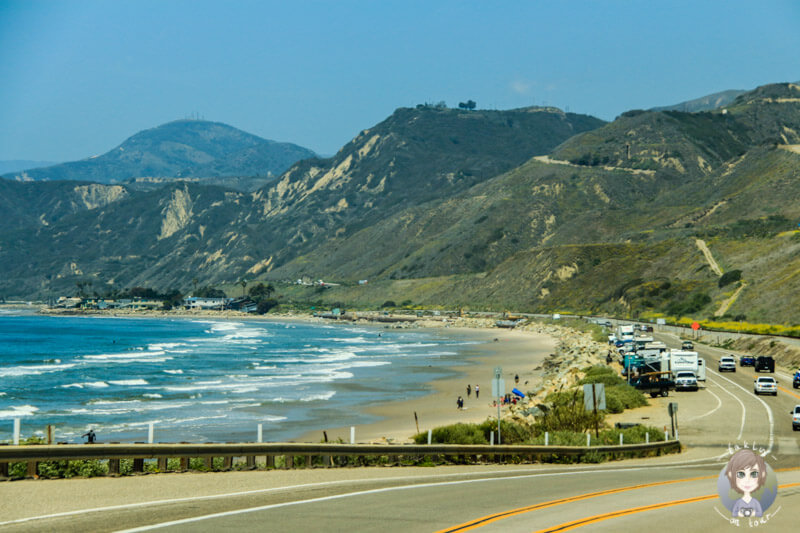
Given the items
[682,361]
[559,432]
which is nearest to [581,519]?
[559,432]

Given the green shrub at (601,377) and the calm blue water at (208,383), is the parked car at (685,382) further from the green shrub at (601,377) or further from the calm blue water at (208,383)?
the calm blue water at (208,383)

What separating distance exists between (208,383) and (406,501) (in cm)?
5228

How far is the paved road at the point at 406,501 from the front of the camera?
12398 millimetres

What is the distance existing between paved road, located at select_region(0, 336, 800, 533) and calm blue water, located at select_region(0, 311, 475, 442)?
2121 cm

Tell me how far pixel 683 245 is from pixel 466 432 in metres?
123

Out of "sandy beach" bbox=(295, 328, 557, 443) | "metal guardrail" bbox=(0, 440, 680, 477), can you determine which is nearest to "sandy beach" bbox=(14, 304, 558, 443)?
"sandy beach" bbox=(295, 328, 557, 443)

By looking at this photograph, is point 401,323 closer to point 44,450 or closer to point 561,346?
point 561,346

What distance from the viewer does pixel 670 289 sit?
125562 mm

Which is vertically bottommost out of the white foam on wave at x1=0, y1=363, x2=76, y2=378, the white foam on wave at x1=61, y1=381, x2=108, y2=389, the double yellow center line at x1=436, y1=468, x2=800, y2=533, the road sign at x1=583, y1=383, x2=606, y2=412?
the double yellow center line at x1=436, y1=468, x2=800, y2=533

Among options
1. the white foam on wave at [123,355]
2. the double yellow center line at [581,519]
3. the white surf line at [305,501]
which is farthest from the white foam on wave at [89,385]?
the double yellow center line at [581,519]

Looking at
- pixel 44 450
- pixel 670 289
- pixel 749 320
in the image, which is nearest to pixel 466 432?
pixel 44 450

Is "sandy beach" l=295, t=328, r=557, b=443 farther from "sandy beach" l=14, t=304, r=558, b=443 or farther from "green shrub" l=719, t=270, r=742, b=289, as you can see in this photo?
"green shrub" l=719, t=270, r=742, b=289

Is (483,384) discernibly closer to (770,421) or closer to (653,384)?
(653,384)

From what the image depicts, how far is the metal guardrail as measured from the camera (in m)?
14.8
